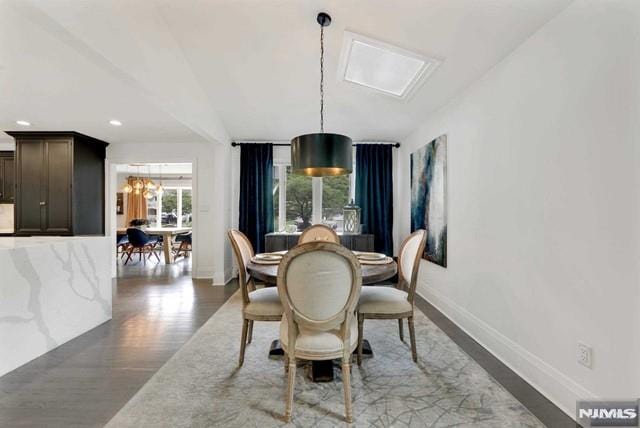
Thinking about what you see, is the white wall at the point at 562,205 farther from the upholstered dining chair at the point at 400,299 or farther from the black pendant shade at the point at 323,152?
the black pendant shade at the point at 323,152

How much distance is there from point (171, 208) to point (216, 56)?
7.50 m

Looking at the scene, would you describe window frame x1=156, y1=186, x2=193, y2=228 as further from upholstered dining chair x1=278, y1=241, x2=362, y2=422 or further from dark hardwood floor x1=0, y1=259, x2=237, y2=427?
upholstered dining chair x1=278, y1=241, x2=362, y2=422

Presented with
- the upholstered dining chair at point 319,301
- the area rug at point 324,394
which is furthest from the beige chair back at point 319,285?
the area rug at point 324,394

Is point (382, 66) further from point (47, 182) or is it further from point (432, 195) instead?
point (47, 182)

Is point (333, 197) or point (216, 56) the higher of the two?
point (216, 56)

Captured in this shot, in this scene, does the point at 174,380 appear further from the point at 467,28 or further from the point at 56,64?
the point at 467,28

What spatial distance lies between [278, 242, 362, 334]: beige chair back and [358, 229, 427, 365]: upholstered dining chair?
2.06 ft

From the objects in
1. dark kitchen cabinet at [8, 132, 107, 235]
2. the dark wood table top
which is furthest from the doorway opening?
the dark wood table top

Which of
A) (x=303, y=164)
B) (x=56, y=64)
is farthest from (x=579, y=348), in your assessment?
(x=56, y=64)

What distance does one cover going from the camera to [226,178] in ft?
16.3

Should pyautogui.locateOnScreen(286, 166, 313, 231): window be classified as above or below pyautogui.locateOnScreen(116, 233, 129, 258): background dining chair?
above

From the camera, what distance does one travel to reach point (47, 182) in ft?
15.0

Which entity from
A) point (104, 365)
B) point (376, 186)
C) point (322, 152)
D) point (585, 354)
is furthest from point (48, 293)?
point (376, 186)

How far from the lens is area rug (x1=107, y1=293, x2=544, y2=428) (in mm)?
1721
